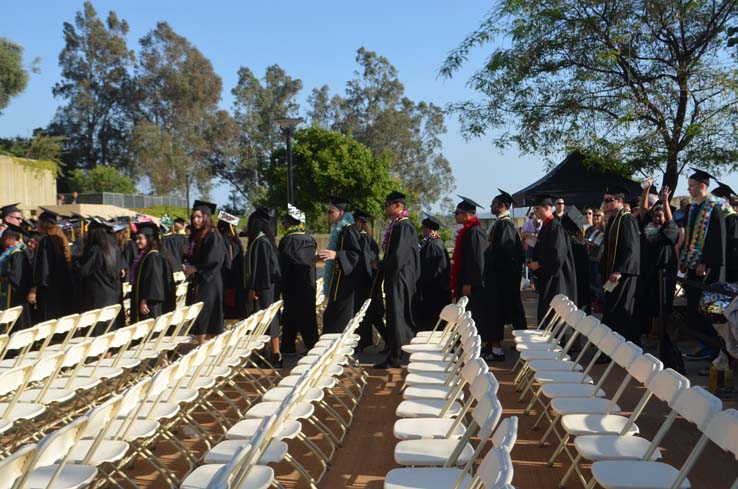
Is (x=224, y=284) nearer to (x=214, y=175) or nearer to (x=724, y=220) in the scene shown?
(x=724, y=220)

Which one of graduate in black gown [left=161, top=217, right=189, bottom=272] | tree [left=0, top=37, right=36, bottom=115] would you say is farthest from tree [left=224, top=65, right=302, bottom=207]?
graduate in black gown [left=161, top=217, right=189, bottom=272]

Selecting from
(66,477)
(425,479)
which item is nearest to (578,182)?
(425,479)

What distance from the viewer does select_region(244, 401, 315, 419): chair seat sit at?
12.2 ft

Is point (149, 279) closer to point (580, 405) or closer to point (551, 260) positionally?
point (551, 260)

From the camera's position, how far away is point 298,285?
7555mm

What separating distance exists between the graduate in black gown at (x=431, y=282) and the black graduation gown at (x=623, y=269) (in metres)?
1.76

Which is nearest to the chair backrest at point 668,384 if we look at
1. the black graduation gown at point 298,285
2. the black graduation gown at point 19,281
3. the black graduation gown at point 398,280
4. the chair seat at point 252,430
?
the chair seat at point 252,430

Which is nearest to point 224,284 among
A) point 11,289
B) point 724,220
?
point 11,289

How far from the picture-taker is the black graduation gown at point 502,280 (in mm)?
7199

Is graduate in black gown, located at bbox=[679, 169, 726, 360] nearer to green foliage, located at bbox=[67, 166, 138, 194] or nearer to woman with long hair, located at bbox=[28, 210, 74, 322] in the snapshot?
woman with long hair, located at bbox=[28, 210, 74, 322]

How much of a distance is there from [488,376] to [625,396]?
2739 mm

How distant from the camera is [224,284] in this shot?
7.92 metres

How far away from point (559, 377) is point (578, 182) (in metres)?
7.60

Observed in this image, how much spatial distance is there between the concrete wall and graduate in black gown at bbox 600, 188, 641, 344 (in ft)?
76.9
